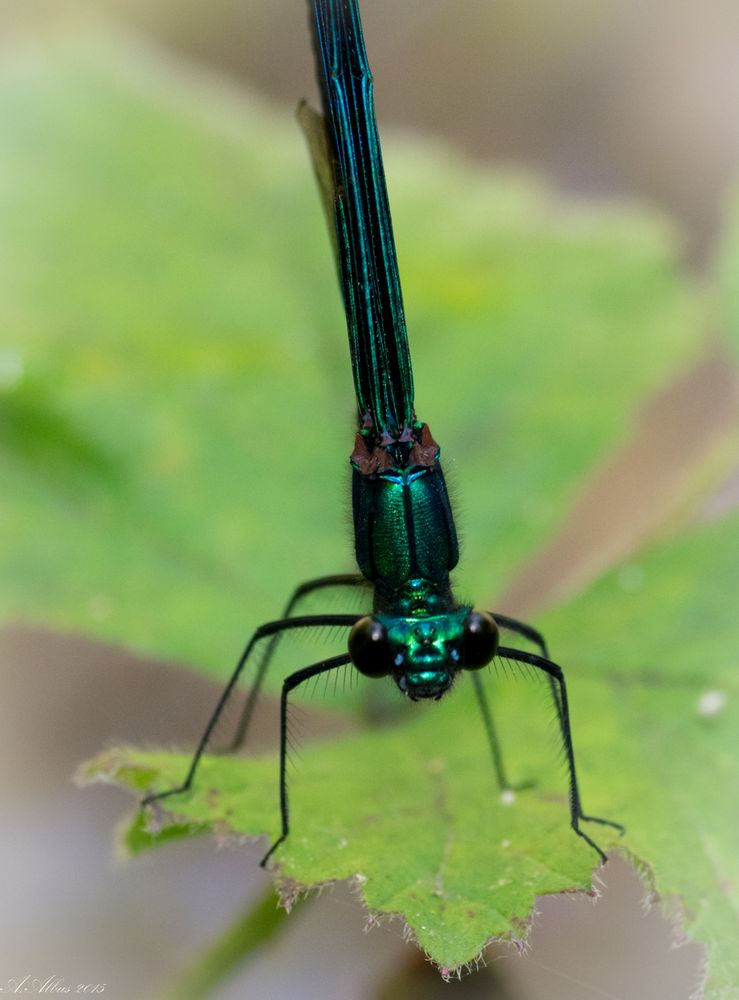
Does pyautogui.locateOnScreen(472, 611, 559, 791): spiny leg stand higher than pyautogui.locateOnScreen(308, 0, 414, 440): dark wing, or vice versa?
pyautogui.locateOnScreen(308, 0, 414, 440): dark wing

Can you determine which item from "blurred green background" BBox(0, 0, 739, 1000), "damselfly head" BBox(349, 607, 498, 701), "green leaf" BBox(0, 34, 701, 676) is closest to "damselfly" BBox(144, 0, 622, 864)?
"damselfly head" BBox(349, 607, 498, 701)

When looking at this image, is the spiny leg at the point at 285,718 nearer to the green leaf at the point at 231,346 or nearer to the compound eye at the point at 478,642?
the compound eye at the point at 478,642

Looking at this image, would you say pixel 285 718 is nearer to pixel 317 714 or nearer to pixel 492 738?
pixel 492 738

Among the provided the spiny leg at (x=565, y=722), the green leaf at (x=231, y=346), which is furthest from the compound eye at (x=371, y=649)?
the green leaf at (x=231, y=346)

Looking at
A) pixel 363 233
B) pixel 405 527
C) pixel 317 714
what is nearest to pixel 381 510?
pixel 405 527

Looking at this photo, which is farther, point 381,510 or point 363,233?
point 363,233

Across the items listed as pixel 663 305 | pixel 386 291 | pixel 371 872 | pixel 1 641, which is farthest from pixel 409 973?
pixel 663 305

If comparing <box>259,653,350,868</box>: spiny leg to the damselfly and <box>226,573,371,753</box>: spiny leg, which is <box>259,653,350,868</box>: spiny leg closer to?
the damselfly

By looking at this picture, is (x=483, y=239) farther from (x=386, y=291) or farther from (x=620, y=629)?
(x=620, y=629)
